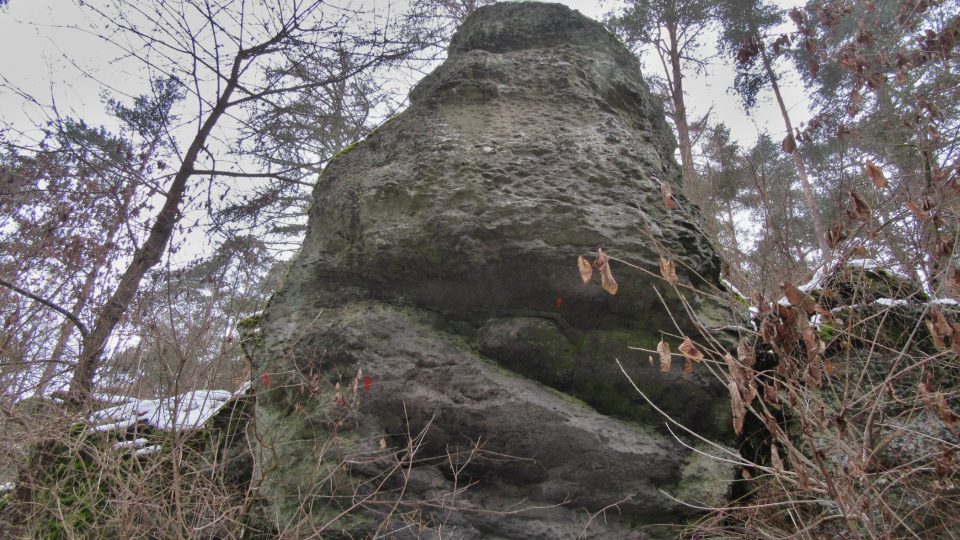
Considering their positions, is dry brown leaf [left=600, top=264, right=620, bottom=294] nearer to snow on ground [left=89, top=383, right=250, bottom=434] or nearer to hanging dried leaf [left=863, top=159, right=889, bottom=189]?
hanging dried leaf [left=863, top=159, right=889, bottom=189]

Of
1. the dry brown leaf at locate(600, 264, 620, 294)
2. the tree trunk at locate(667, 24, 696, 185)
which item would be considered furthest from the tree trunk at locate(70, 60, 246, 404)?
the tree trunk at locate(667, 24, 696, 185)

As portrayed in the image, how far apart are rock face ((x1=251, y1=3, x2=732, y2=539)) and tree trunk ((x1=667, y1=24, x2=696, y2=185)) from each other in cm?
719

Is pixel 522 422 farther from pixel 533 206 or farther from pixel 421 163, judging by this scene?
pixel 421 163

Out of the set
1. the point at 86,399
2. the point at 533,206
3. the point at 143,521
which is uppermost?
the point at 533,206

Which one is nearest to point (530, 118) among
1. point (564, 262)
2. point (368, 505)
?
point (564, 262)

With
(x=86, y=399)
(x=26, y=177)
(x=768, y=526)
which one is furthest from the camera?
(x=26, y=177)

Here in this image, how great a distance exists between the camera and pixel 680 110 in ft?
34.8

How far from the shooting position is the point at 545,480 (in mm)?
2834

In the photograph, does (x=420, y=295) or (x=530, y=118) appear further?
(x=530, y=118)

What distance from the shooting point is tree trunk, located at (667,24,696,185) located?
1020cm

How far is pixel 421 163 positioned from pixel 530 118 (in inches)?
33.7

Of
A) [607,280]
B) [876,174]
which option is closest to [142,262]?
[607,280]

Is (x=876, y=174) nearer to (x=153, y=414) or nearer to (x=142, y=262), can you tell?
(x=153, y=414)

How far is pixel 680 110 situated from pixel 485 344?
922cm
